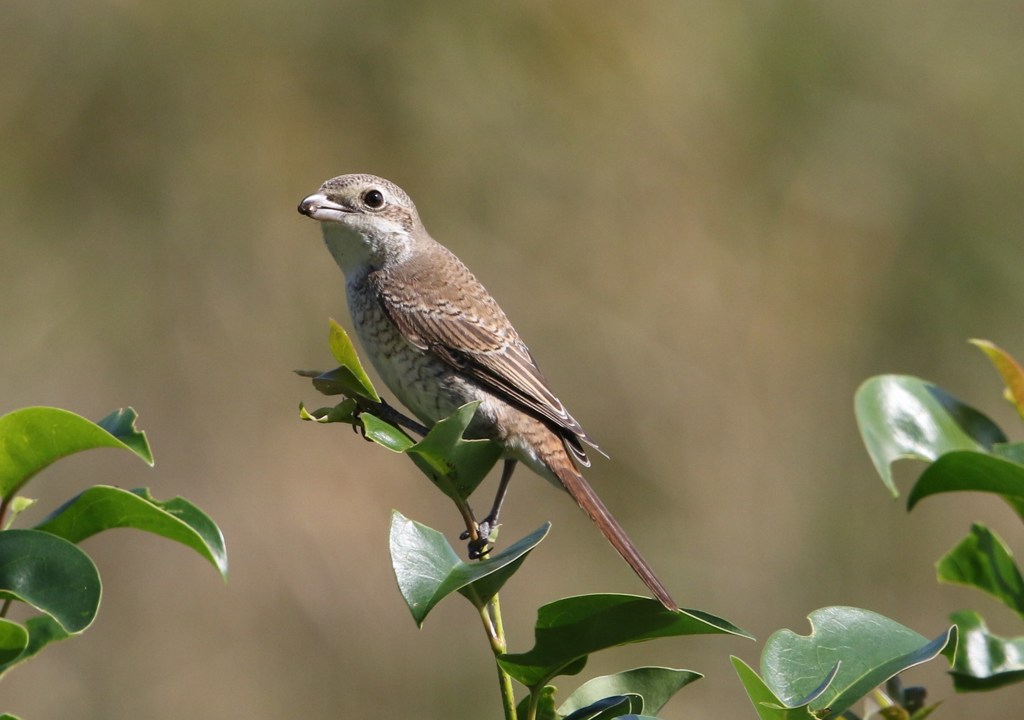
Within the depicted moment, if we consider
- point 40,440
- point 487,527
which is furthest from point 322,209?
point 40,440

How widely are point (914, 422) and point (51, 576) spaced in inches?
70.7

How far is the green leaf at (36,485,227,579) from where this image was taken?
192 centimetres

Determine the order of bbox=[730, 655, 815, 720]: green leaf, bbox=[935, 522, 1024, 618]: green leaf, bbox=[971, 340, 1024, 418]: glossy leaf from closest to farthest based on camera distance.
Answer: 1. bbox=[730, 655, 815, 720]: green leaf
2. bbox=[935, 522, 1024, 618]: green leaf
3. bbox=[971, 340, 1024, 418]: glossy leaf

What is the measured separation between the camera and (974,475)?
7.38ft

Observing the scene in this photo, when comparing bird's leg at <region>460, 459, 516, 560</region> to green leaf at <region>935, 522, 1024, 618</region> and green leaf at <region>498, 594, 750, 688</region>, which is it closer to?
green leaf at <region>498, 594, 750, 688</region>

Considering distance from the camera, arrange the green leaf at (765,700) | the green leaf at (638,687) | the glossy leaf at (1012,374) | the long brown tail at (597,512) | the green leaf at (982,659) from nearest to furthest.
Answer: the green leaf at (765,700) < the green leaf at (638,687) < the green leaf at (982,659) < the glossy leaf at (1012,374) < the long brown tail at (597,512)

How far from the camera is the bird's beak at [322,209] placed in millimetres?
3838

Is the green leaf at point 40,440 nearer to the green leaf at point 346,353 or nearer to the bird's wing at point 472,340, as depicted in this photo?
the green leaf at point 346,353

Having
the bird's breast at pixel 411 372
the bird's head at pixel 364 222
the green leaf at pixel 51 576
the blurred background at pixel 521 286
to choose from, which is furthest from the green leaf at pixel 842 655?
the blurred background at pixel 521 286

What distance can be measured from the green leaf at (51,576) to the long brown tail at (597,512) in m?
1.55

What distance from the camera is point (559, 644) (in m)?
1.88

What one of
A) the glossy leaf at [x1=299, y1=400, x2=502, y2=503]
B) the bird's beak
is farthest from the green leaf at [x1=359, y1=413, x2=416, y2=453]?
the bird's beak

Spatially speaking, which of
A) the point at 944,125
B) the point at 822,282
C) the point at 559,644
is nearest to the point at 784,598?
the point at 822,282

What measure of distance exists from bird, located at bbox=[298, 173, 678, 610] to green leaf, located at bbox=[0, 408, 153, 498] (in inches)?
58.6
